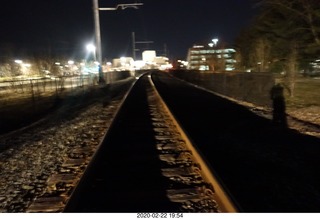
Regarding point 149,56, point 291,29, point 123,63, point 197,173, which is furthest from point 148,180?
point 149,56

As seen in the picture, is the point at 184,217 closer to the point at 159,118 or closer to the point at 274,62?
the point at 159,118

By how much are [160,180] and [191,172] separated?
2.31 ft

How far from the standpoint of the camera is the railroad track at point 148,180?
5.71 metres

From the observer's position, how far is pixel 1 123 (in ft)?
62.4

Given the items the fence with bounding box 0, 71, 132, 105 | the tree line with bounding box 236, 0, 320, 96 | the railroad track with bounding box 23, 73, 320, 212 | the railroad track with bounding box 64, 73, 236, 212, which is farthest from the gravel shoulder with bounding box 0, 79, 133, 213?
the fence with bounding box 0, 71, 132, 105

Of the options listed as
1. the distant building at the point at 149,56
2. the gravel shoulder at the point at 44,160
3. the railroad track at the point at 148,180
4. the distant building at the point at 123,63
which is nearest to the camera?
the railroad track at the point at 148,180

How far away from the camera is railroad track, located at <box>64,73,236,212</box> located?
5.71m

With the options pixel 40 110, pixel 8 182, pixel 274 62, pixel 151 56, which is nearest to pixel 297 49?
pixel 274 62

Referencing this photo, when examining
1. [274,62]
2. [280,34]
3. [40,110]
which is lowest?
[40,110]

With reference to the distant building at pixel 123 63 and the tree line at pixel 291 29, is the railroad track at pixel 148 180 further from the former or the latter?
the distant building at pixel 123 63

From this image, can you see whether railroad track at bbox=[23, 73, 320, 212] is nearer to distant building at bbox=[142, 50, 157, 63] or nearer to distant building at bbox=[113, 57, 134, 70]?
distant building at bbox=[113, 57, 134, 70]

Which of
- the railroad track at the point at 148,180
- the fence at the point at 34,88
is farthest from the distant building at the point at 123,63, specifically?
the railroad track at the point at 148,180

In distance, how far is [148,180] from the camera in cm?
690

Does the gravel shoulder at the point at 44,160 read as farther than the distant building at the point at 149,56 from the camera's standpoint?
No
